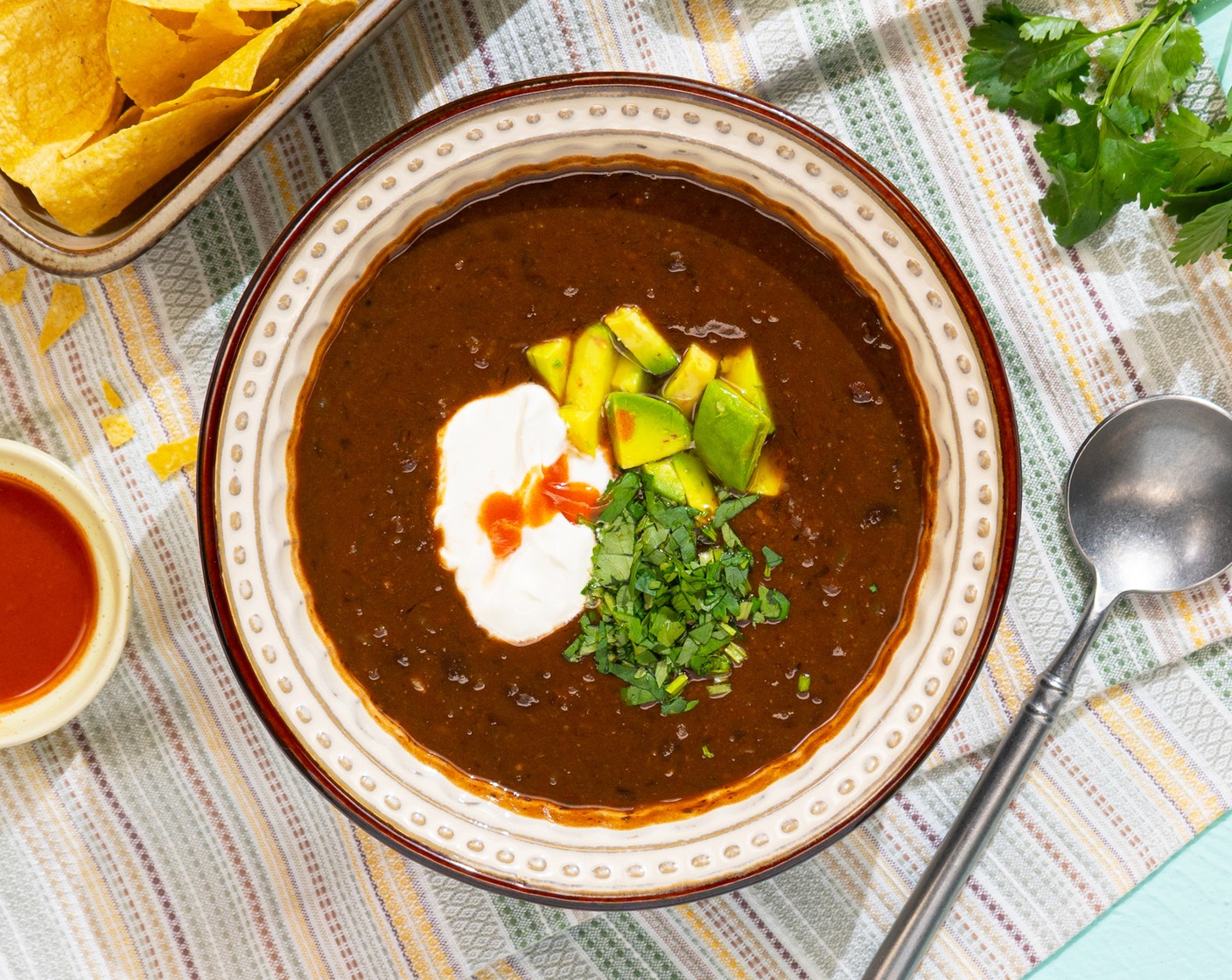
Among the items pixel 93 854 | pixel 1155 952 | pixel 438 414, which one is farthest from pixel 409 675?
pixel 1155 952

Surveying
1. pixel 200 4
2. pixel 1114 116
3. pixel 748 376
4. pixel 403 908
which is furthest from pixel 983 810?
pixel 200 4

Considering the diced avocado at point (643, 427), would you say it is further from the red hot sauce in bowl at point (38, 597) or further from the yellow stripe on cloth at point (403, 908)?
the red hot sauce in bowl at point (38, 597)

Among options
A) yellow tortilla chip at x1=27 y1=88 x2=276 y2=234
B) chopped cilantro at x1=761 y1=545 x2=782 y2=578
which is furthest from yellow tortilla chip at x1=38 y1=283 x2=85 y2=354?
chopped cilantro at x1=761 y1=545 x2=782 y2=578

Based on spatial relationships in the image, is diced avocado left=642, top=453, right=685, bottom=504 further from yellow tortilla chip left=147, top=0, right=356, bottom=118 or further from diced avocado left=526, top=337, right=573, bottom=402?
yellow tortilla chip left=147, top=0, right=356, bottom=118

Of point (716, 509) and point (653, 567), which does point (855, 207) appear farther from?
point (653, 567)

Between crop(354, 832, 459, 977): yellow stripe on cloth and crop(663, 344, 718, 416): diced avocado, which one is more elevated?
crop(663, 344, 718, 416): diced avocado
